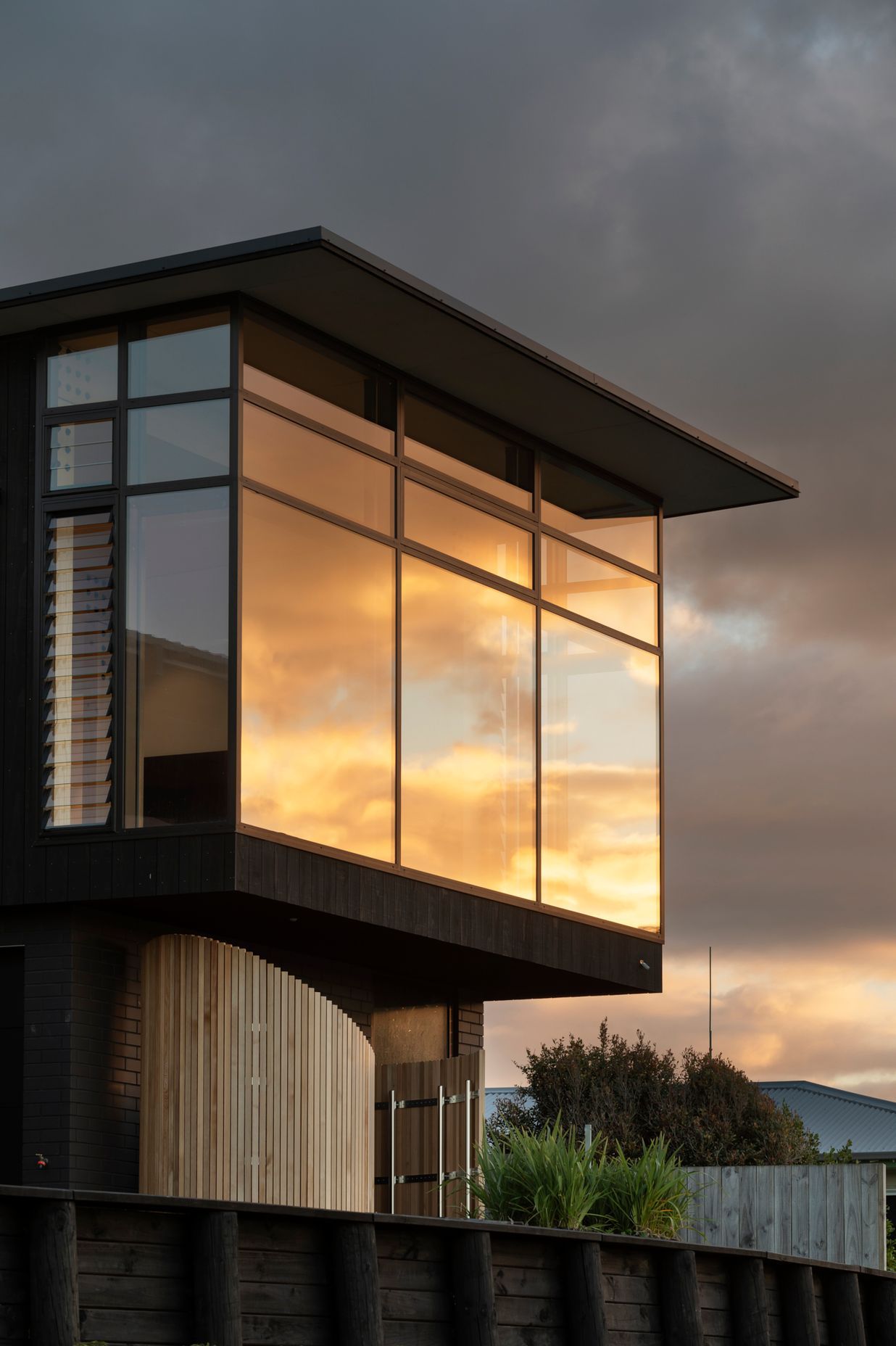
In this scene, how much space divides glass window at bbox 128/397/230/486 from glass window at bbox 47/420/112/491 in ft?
0.84

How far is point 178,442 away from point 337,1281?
7755 mm

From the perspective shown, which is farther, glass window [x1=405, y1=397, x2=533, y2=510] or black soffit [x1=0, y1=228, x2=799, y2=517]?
glass window [x1=405, y1=397, x2=533, y2=510]

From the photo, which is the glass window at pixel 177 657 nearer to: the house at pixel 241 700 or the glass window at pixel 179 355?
the house at pixel 241 700

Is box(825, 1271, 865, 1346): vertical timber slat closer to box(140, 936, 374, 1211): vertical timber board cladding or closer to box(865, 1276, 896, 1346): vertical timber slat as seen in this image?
box(865, 1276, 896, 1346): vertical timber slat

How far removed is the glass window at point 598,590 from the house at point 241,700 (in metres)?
0.96

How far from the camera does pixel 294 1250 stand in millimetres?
10227

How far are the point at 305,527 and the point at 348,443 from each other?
1.05 metres

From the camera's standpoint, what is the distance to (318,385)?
56.2 feet

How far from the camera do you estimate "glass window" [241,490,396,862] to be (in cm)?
1598

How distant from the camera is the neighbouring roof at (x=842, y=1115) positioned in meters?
61.1

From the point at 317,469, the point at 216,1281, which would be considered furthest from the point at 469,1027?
the point at 216,1281

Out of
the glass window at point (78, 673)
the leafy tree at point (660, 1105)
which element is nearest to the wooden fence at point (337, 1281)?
the glass window at point (78, 673)

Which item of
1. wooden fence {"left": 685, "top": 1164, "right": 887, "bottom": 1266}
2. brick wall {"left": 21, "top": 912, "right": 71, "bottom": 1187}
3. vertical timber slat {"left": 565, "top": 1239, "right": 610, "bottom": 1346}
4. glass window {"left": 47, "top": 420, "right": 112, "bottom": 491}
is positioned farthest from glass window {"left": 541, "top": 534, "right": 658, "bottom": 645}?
vertical timber slat {"left": 565, "top": 1239, "right": 610, "bottom": 1346}

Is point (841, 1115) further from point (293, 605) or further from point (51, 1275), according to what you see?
point (51, 1275)
